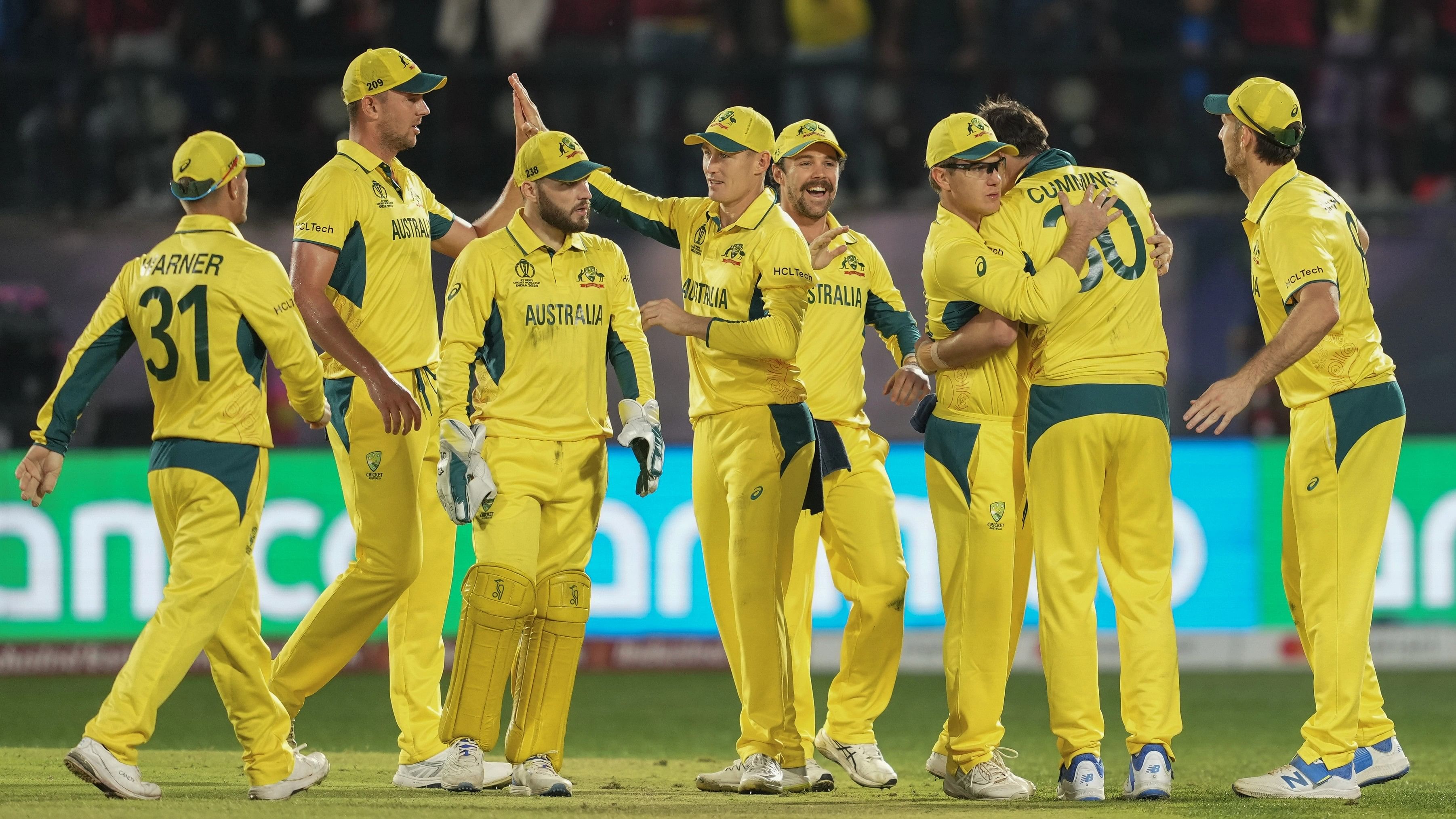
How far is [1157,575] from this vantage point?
6.20 m

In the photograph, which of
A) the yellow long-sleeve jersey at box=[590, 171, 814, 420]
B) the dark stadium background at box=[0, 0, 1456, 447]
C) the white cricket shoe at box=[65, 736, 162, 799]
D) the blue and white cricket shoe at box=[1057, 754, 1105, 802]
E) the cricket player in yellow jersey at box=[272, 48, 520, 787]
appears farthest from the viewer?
the dark stadium background at box=[0, 0, 1456, 447]

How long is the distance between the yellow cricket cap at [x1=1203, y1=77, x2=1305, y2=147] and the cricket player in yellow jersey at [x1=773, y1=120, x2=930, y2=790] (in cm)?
157

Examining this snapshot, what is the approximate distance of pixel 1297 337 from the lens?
5.95 m

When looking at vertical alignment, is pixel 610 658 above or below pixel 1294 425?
below

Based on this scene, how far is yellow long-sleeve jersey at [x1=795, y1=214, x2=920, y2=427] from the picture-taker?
730 centimetres

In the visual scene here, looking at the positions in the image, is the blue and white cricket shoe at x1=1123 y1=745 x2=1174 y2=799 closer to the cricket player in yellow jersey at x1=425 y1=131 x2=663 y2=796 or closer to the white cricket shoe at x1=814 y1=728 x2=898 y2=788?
the white cricket shoe at x1=814 y1=728 x2=898 y2=788

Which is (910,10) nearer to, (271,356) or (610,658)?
(610,658)

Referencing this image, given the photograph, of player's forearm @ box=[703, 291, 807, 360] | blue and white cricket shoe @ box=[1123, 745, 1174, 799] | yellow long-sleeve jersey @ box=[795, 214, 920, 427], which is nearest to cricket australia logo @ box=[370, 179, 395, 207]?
player's forearm @ box=[703, 291, 807, 360]

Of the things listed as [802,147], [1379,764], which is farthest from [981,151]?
[1379,764]

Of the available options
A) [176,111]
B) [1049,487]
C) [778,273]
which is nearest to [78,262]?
[176,111]

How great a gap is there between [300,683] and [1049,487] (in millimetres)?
2874

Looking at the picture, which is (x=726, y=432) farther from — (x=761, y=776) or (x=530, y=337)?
(x=761, y=776)

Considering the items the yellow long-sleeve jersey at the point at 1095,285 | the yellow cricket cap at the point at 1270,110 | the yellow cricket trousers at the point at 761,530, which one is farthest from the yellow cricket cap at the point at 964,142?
the yellow cricket trousers at the point at 761,530

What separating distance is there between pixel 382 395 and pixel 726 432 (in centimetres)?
127
